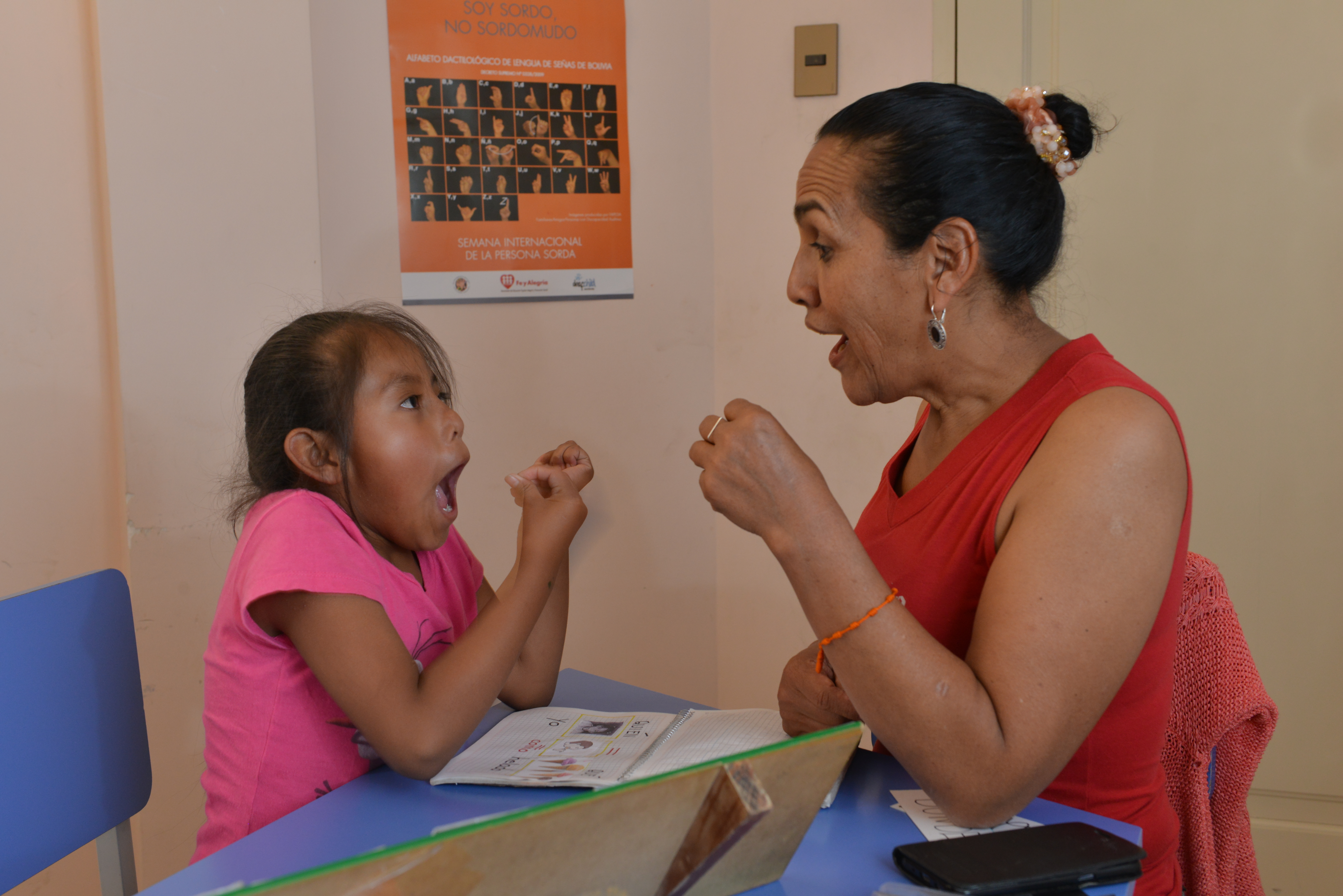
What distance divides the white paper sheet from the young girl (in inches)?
19.3

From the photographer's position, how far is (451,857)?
1.65 ft

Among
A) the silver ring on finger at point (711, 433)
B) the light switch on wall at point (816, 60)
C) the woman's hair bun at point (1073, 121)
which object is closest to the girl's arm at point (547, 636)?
the silver ring on finger at point (711, 433)

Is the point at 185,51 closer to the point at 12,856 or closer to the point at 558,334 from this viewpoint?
the point at 558,334

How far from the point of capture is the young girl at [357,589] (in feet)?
3.53

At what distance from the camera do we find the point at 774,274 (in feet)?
7.85

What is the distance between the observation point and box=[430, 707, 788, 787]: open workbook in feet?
3.26

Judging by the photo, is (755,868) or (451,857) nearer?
(451,857)

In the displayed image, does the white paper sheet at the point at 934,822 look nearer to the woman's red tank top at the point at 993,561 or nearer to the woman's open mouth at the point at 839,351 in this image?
the woman's red tank top at the point at 993,561

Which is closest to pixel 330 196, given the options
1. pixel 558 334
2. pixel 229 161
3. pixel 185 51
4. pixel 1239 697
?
pixel 229 161

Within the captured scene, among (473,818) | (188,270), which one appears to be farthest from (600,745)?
(188,270)

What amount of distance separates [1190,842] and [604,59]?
6.45ft

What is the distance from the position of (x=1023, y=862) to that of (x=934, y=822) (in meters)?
0.13

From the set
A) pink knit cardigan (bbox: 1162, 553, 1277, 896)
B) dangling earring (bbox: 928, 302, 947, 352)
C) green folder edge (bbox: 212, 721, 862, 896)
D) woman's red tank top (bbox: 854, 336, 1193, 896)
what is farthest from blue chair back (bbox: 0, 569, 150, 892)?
pink knit cardigan (bbox: 1162, 553, 1277, 896)

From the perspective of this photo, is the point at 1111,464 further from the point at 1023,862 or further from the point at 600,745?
the point at 600,745
